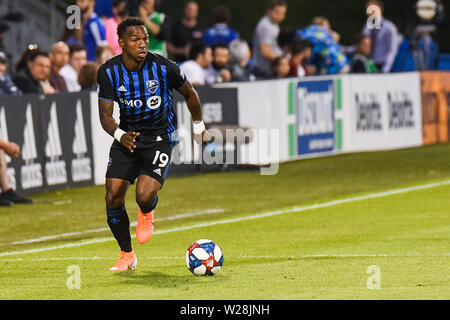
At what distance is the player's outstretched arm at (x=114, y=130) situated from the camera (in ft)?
30.5

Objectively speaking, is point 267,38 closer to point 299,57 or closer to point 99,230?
point 299,57

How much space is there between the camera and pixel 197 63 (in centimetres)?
1941

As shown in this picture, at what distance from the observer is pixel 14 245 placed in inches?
477

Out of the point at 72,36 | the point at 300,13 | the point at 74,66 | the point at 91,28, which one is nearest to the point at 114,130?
the point at 74,66

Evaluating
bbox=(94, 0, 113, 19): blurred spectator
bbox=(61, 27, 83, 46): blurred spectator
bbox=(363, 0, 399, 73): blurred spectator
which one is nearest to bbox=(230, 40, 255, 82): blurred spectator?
bbox=(94, 0, 113, 19): blurred spectator

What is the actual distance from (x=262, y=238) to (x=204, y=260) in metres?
2.81

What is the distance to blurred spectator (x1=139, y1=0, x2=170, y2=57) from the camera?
19094mm

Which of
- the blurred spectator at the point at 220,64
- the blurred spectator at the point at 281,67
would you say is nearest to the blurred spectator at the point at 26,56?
the blurred spectator at the point at 220,64

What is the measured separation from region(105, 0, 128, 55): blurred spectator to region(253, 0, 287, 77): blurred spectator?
3.18 m

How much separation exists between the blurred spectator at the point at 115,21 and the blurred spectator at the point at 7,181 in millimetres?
4228

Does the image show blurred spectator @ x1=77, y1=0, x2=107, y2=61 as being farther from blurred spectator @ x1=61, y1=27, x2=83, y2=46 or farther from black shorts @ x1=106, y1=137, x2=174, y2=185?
Result: black shorts @ x1=106, y1=137, x2=174, y2=185

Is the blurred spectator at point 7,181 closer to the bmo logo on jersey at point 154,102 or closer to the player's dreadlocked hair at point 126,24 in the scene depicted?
the bmo logo on jersey at point 154,102
